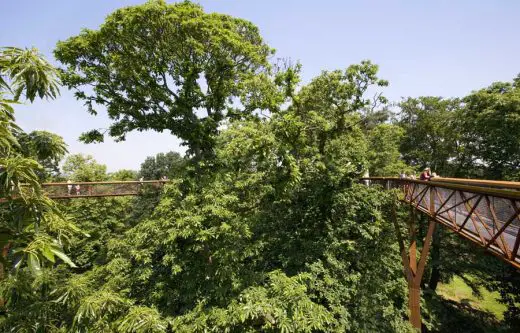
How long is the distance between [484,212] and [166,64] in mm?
11313

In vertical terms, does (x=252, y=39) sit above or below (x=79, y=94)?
above

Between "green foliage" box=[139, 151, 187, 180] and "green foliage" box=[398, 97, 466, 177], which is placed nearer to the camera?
"green foliage" box=[398, 97, 466, 177]

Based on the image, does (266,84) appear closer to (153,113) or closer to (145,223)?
(153,113)

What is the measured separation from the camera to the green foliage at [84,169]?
24.1 metres

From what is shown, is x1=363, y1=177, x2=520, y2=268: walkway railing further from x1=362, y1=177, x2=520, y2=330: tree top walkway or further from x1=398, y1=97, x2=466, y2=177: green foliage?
x1=398, y1=97, x2=466, y2=177: green foliage

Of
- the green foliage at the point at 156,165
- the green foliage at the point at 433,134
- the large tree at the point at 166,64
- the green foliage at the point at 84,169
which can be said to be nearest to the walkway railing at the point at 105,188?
the large tree at the point at 166,64

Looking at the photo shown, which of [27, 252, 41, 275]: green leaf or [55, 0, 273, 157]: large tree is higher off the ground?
[55, 0, 273, 157]: large tree

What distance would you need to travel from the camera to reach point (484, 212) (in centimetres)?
535

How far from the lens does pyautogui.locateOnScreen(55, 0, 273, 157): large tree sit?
9.88 m

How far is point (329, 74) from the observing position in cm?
1052

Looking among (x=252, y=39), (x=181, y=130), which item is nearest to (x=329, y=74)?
(x=252, y=39)

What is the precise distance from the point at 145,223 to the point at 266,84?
6.46 meters

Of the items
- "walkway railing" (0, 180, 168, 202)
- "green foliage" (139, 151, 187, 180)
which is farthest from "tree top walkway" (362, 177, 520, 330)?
"green foliage" (139, 151, 187, 180)

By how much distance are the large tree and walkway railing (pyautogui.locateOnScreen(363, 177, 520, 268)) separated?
322 inches
